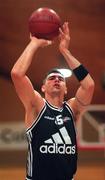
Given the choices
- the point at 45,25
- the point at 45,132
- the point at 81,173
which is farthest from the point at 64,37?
the point at 81,173

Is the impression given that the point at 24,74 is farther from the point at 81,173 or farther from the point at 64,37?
the point at 81,173

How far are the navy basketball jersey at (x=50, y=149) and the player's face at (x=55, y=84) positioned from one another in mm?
151

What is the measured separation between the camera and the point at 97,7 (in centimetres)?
592

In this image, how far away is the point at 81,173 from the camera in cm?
568

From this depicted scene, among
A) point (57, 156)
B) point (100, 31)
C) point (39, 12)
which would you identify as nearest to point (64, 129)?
point (57, 156)

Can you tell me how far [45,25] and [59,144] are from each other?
2.50 ft

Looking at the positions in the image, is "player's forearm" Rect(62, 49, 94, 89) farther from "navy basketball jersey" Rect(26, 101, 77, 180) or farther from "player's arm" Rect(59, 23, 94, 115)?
"navy basketball jersey" Rect(26, 101, 77, 180)

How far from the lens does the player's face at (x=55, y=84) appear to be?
2.96 meters

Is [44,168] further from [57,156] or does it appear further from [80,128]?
[80,128]

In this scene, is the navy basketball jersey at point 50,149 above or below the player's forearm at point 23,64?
below

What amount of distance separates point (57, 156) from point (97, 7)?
3450 mm

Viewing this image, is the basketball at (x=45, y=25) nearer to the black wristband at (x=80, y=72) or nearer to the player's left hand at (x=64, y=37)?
the player's left hand at (x=64, y=37)

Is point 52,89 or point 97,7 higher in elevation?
point 97,7

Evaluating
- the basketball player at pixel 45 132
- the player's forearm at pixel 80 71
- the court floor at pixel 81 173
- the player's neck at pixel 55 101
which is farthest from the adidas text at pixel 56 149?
the court floor at pixel 81 173
